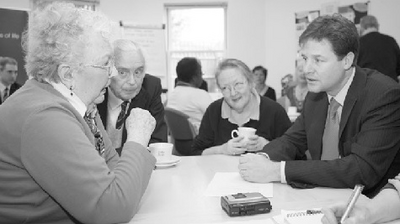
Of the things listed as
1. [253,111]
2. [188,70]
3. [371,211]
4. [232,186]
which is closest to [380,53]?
[188,70]

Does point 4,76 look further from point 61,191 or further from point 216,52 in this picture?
point 61,191

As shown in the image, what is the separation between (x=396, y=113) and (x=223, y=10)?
549 centimetres

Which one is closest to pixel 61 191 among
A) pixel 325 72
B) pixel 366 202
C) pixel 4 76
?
pixel 366 202

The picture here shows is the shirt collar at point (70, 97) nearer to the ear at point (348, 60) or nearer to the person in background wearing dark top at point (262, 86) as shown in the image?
the ear at point (348, 60)

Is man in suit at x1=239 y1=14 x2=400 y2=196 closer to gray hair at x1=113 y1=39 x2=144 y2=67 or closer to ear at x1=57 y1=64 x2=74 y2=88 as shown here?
ear at x1=57 y1=64 x2=74 y2=88

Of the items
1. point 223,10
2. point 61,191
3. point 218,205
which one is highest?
point 223,10

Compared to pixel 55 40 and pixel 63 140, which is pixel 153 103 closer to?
pixel 55 40

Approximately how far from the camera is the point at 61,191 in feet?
3.04

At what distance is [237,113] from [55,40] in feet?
4.72

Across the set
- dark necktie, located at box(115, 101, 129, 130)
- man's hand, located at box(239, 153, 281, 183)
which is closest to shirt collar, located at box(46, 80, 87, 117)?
man's hand, located at box(239, 153, 281, 183)

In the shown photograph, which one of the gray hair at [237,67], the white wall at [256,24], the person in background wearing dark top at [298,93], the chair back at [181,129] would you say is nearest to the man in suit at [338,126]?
the gray hair at [237,67]

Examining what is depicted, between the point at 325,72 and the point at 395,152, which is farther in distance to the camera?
the point at 325,72

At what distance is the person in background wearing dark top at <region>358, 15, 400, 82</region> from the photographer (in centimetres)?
433

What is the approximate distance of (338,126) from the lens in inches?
64.2
